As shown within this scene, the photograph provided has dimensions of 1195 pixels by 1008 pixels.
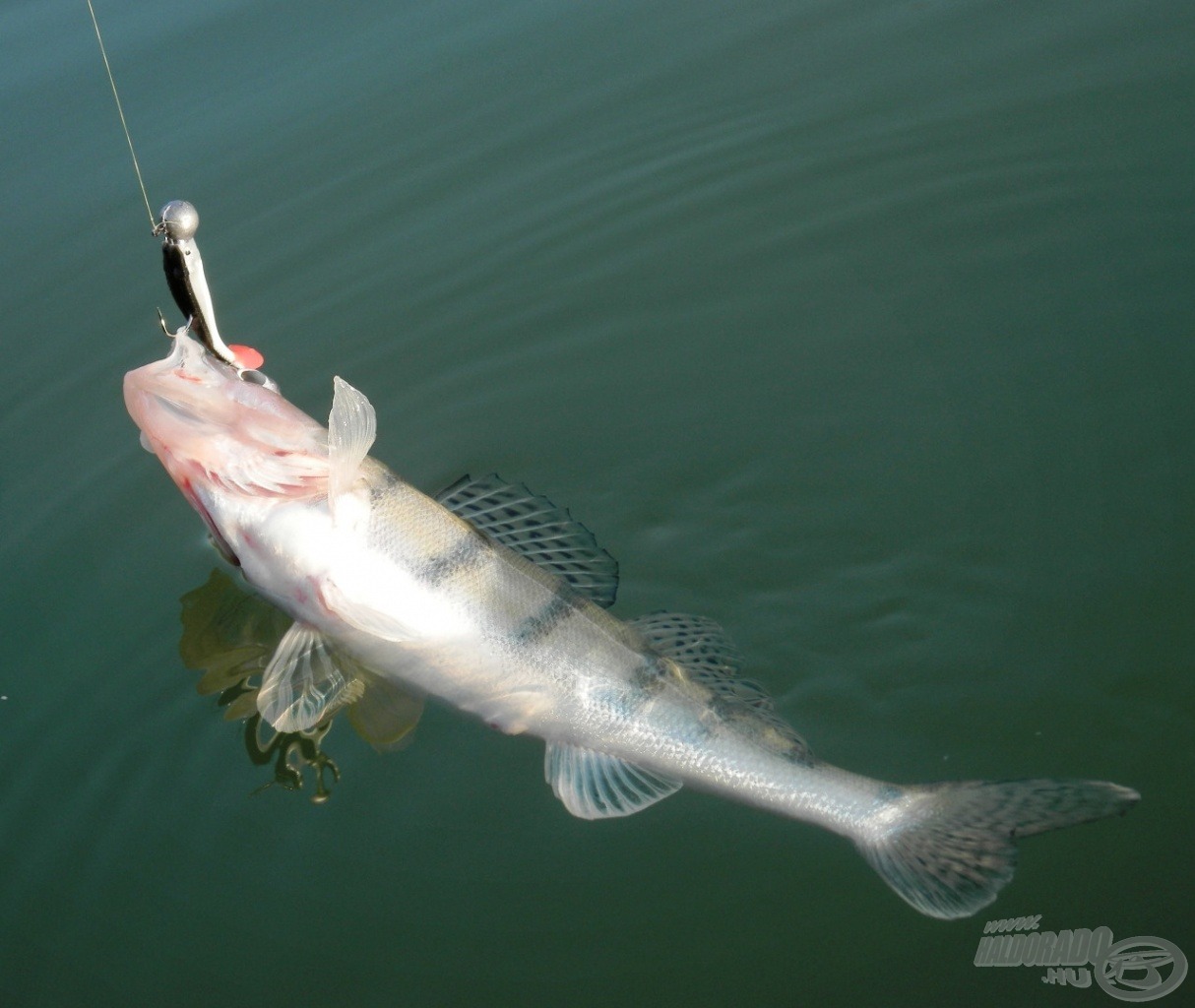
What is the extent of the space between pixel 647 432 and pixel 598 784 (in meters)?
2.07

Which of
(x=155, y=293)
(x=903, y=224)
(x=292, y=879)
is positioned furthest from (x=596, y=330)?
(x=292, y=879)

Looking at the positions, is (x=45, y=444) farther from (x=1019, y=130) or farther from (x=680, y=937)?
(x=1019, y=130)

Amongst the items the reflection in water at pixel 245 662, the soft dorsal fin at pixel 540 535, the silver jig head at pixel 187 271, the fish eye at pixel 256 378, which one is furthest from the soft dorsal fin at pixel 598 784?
the silver jig head at pixel 187 271

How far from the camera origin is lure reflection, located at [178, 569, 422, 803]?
407 centimetres

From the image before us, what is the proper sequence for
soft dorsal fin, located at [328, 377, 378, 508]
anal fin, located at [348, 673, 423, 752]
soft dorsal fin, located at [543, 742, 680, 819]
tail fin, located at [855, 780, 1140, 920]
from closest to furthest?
tail fin, located at [855, 780, 1140, 920] < soft dorsal fin, located at [328, 377, 378, 508] < soft dorsal fin, located at [543, 742, 680, 819] < anal fin, located at [348, 673, 423, 752]

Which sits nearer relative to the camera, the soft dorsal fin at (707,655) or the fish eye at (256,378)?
→ the soft dorsal fin at (707,655)

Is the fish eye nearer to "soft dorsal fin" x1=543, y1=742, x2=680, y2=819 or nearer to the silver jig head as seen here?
the silver jig head

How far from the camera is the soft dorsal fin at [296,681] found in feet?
12.0

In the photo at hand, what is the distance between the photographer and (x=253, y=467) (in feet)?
11.4

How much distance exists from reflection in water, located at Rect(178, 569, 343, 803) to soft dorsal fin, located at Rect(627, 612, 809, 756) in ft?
3.98

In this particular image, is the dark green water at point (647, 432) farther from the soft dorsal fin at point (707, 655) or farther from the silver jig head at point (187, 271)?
the silver jig head at point (187, 271)

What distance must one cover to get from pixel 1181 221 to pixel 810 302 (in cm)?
174

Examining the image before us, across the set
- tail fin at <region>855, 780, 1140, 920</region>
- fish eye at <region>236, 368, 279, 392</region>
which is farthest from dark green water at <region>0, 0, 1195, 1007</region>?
fish eye at <region>236, 368, 279, 392</region>

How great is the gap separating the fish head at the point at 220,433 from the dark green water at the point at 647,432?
3.43 ft
